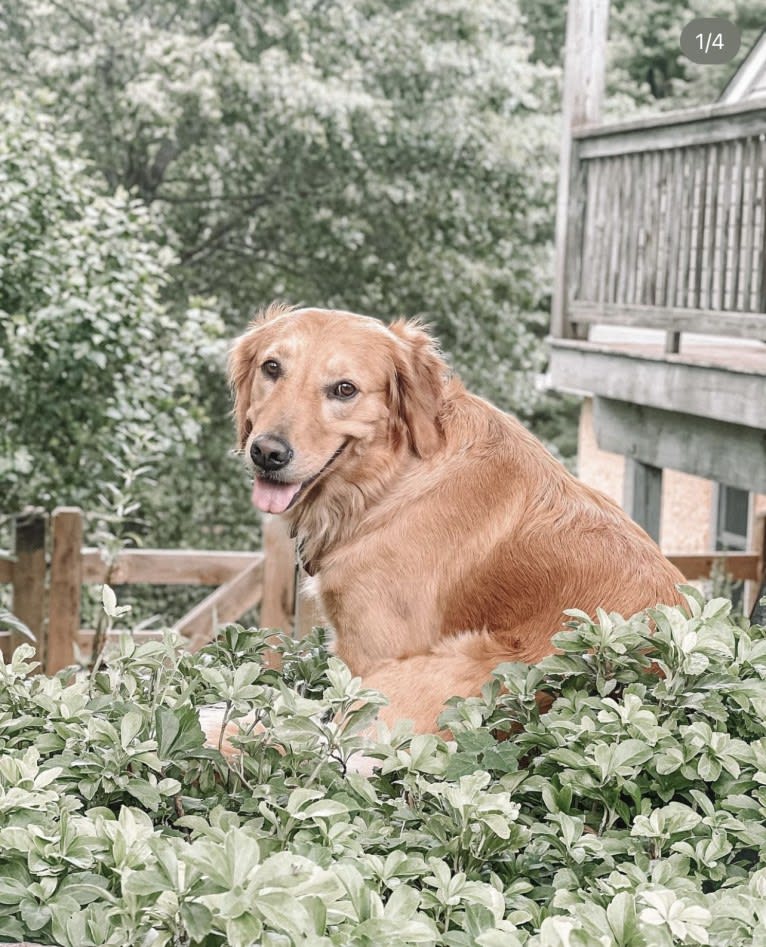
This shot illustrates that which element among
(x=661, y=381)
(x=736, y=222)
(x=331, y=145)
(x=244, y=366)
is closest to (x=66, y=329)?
(x=661, y=381)

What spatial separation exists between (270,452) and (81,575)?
4000mm

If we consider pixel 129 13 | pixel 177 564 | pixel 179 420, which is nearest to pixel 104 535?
pixel 177 564

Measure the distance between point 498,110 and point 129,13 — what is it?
4.45 m

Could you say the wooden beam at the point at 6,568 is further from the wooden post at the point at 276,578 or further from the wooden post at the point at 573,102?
the wooden post at the point at 573,102

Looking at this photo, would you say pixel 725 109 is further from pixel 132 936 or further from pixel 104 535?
pixel 132 936

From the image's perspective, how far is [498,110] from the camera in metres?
14.9

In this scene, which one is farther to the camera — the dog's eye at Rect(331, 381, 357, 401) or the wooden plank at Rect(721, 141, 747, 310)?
the wooden plank at Rect(721, 141, 747, 310)

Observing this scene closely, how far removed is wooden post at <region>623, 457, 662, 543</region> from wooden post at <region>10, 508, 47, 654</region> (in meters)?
3.33

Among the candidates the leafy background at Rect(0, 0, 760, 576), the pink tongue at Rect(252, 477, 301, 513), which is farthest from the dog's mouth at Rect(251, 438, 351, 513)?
the leafy background at Rect(0, 0, 760, 576)

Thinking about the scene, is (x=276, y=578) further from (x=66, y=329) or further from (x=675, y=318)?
(x=675, y=318)

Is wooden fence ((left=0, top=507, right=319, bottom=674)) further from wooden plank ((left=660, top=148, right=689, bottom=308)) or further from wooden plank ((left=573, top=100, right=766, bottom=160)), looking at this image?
wooden plank ((left=573, top=100, right=766, bottom=160))

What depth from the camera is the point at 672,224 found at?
617 cm

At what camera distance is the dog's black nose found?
267 centimetres

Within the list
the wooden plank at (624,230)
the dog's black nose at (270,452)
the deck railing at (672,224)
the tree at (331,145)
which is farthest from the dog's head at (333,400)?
the tree at (331,145)
